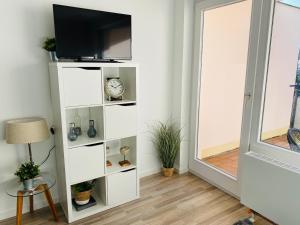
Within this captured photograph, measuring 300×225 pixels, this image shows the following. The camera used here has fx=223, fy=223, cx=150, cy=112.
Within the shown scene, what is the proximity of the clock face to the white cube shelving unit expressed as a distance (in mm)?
81

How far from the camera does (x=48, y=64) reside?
2121 mm

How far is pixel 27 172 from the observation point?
197cm

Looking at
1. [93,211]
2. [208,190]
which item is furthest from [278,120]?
[93,211]

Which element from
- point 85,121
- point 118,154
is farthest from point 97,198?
point 85,121

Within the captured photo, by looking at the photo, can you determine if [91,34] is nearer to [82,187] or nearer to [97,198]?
[82,187]

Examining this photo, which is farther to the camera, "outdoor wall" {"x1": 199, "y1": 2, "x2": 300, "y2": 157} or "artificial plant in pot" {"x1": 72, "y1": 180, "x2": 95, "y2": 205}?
"artificial plant in pot" {"x1": 72, "y1": 180, "x2": 95, "y2": 205}

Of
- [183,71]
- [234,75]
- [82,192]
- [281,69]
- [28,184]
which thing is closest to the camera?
[28,184]

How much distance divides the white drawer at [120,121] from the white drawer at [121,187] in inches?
16.5

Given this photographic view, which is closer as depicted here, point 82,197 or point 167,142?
point 82,197

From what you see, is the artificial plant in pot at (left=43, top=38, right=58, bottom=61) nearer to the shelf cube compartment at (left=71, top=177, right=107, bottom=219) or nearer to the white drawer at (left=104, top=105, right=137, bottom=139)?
the white drawer at (left=104, top=105, right=137, bottom=139)

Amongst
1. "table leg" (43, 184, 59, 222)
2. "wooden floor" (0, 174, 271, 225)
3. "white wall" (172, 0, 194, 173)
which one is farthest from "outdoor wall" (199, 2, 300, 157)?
"table leg" (43, 184, 59, 222)

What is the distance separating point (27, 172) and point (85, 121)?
0.71m

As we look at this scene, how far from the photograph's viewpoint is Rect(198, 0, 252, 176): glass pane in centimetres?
260

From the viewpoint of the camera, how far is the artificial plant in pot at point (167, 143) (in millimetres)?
2855
